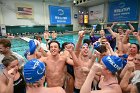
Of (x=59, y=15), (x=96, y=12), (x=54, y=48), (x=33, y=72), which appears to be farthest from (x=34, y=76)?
(x=96, y=12)

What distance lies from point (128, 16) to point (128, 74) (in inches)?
808

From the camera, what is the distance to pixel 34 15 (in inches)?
862

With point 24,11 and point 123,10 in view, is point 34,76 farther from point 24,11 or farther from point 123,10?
point 123,10

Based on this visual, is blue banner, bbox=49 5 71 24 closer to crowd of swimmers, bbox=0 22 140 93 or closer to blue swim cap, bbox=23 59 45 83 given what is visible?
crowd of swimmers, bbox=0 22 140 93

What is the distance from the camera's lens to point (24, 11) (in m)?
20.7

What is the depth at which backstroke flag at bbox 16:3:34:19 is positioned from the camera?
66.6ft

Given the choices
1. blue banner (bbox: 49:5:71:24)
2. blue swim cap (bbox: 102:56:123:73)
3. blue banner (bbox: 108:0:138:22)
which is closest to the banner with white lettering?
blue banner (bbox: 108:0:138:22)

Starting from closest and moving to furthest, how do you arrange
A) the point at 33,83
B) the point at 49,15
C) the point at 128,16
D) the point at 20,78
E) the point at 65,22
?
the point at 33,83 → the point at 20,78 → the point at 128,16 → the point at 49,15 → the point at 65,22

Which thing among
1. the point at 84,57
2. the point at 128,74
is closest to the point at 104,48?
the point at 84,57

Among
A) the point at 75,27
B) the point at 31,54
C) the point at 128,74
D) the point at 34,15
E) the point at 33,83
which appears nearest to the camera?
the point at 33,83

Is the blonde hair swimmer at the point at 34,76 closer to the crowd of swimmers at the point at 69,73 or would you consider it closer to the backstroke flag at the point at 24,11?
the crowd of swimmers at the point at 69,73

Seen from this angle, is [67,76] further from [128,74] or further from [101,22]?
[101,22]

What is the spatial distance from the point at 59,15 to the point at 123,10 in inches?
393

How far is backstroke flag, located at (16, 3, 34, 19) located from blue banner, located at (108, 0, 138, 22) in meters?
12.1
